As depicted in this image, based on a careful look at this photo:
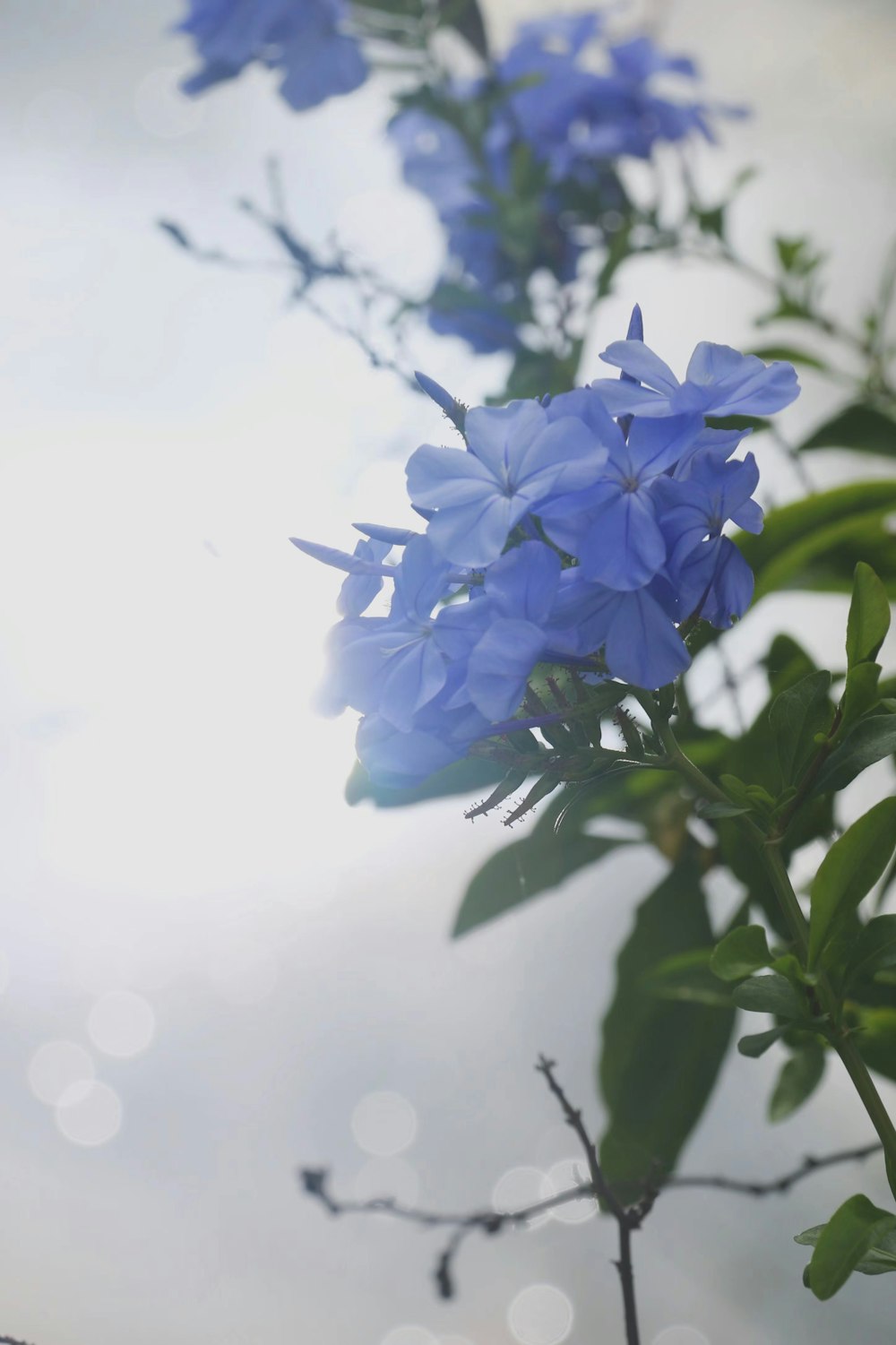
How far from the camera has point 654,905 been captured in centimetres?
58

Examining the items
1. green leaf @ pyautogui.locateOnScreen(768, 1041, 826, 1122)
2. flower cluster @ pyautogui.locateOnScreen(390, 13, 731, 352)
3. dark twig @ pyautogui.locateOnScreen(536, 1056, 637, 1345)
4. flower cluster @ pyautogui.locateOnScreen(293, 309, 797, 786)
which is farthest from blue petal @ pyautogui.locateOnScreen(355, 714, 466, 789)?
flower cluster @ pyautogui.locateOnScreen(390, 13, 731, 352)

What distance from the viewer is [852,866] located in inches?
10.4

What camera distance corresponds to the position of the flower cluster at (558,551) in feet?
0.73

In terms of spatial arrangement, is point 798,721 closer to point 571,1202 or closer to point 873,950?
point 873,950

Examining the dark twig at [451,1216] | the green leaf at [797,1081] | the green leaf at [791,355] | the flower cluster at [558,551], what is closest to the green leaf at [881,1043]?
the green leaf at [797,1081]

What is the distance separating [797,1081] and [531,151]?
552 millimetres

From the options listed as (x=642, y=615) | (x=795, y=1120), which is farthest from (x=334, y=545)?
(x=795, y=1120)

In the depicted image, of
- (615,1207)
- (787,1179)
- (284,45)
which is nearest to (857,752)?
(615,1207)

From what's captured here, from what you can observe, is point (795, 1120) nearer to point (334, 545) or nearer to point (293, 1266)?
point (293, 1266)

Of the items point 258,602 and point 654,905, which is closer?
point 258,602

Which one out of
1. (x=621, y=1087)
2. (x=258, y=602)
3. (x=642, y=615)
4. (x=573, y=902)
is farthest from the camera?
(x=573, y=902)

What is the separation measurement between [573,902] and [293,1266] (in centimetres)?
25

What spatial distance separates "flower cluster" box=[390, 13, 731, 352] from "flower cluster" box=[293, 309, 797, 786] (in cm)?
44

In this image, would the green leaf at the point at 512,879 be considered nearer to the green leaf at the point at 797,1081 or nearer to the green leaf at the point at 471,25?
the green leaf at the point at 797,1081
